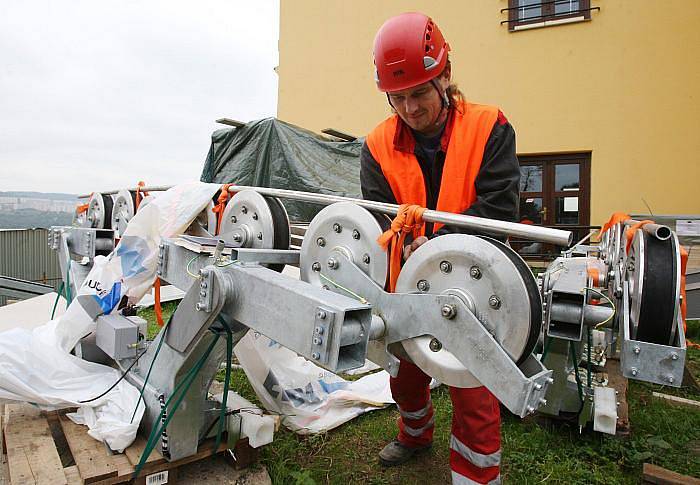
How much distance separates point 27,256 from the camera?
8711mm

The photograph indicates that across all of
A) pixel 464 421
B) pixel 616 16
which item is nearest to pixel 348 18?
pixel 616 16

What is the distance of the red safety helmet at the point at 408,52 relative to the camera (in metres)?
1.80

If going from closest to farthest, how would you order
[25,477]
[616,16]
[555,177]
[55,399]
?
[25,477]
[55,399]
[616,16]
[555,177]

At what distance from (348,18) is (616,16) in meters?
4.53

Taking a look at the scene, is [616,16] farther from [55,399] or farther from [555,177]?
[55,399]

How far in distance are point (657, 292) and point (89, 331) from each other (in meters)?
2.55

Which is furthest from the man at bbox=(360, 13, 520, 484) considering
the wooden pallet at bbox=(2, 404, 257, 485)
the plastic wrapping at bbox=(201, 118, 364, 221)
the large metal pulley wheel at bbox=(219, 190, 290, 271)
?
the plastic wrapping at bbox=(201, 118, 364, 221)

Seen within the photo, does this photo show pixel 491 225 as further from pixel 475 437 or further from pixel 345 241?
pixel 475 437

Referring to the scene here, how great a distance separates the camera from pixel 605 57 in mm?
7551

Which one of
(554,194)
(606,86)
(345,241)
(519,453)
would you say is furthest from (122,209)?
(606,86)

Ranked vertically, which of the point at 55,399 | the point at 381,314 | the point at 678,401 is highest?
the point at 381,314

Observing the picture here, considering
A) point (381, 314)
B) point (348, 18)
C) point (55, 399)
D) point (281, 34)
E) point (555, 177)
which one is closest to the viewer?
point (381, 314)

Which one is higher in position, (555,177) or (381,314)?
(555,177)

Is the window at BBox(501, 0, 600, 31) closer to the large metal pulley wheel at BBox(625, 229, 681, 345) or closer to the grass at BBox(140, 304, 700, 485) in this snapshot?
the grass at BBox(140, 304, 700, 485)
